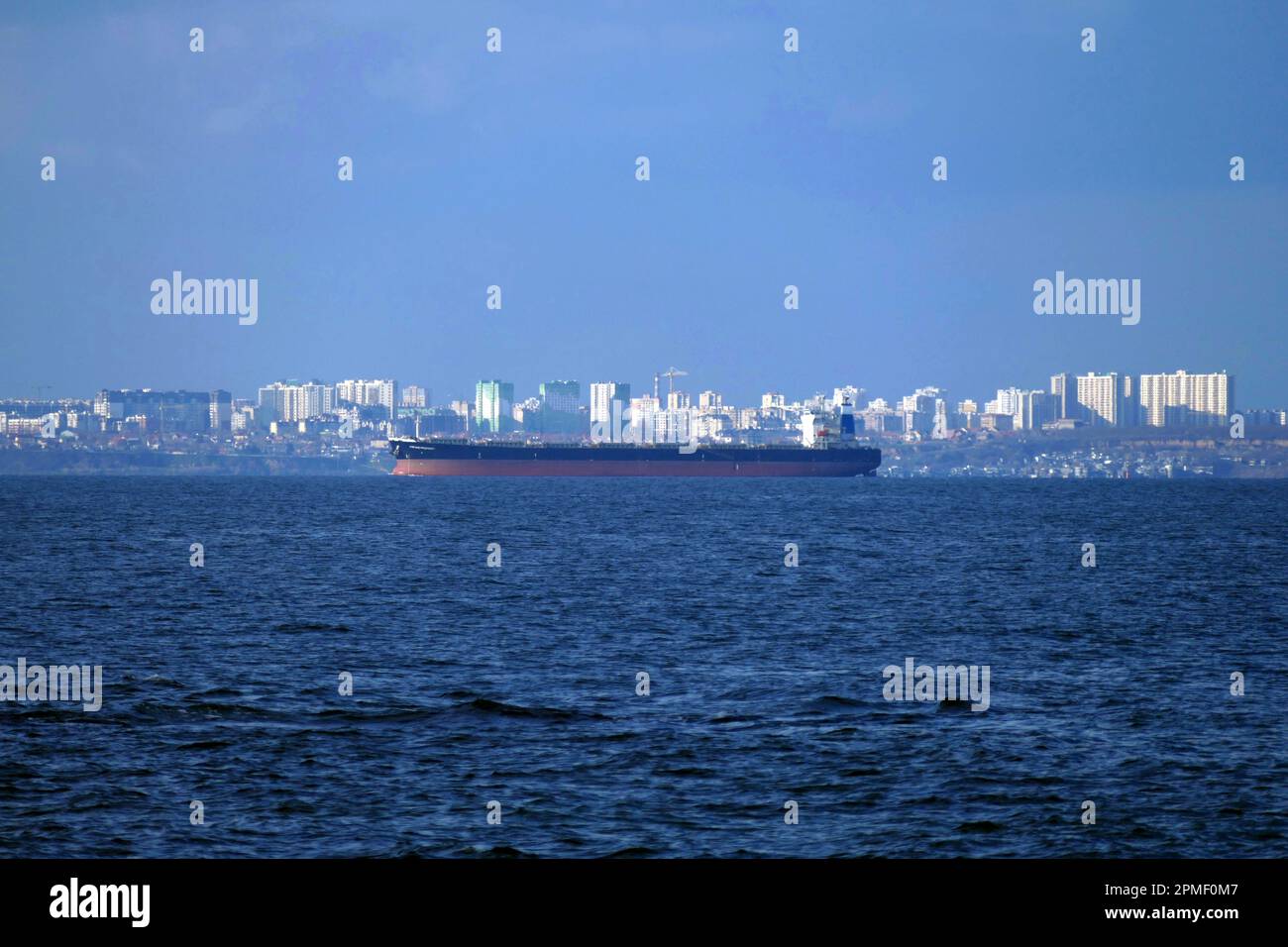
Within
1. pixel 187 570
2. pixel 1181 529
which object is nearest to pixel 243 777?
pixel 187 570

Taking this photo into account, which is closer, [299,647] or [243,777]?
[243,777]
